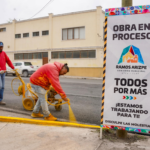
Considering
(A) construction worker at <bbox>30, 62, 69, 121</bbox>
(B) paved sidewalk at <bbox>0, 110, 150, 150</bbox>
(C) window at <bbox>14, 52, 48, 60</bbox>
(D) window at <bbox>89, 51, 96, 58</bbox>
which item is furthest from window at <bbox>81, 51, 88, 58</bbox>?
(B) paved sidewalk at <bbox>0, 110, 150, 150</bbox>

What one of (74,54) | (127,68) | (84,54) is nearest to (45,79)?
(127,68)

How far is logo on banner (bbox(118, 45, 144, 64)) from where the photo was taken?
10.6 feet

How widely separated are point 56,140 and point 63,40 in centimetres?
2378

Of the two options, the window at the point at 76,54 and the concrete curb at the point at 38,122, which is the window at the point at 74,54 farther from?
the concrete curb at the point at 38,122

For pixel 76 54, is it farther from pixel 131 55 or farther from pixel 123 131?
pixel 131 55

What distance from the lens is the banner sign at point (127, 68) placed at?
10.6ft

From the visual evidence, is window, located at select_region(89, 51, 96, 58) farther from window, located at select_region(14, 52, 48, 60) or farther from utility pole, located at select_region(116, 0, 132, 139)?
utility pole, located at select_region(116, 0, 132, 139)

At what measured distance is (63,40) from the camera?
26484mm

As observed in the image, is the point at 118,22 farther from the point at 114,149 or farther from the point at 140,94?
the point at 114,149

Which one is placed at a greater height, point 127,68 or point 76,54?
point 76,54

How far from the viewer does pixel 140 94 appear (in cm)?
329

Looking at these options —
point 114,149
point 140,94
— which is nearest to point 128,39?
point 140,94

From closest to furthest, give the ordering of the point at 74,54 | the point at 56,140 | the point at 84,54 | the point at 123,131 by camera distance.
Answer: the point at 56,140
the point at 123,131
the point at 84,54
the point at 74,54

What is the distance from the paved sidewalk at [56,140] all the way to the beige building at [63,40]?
2020 centimetres
